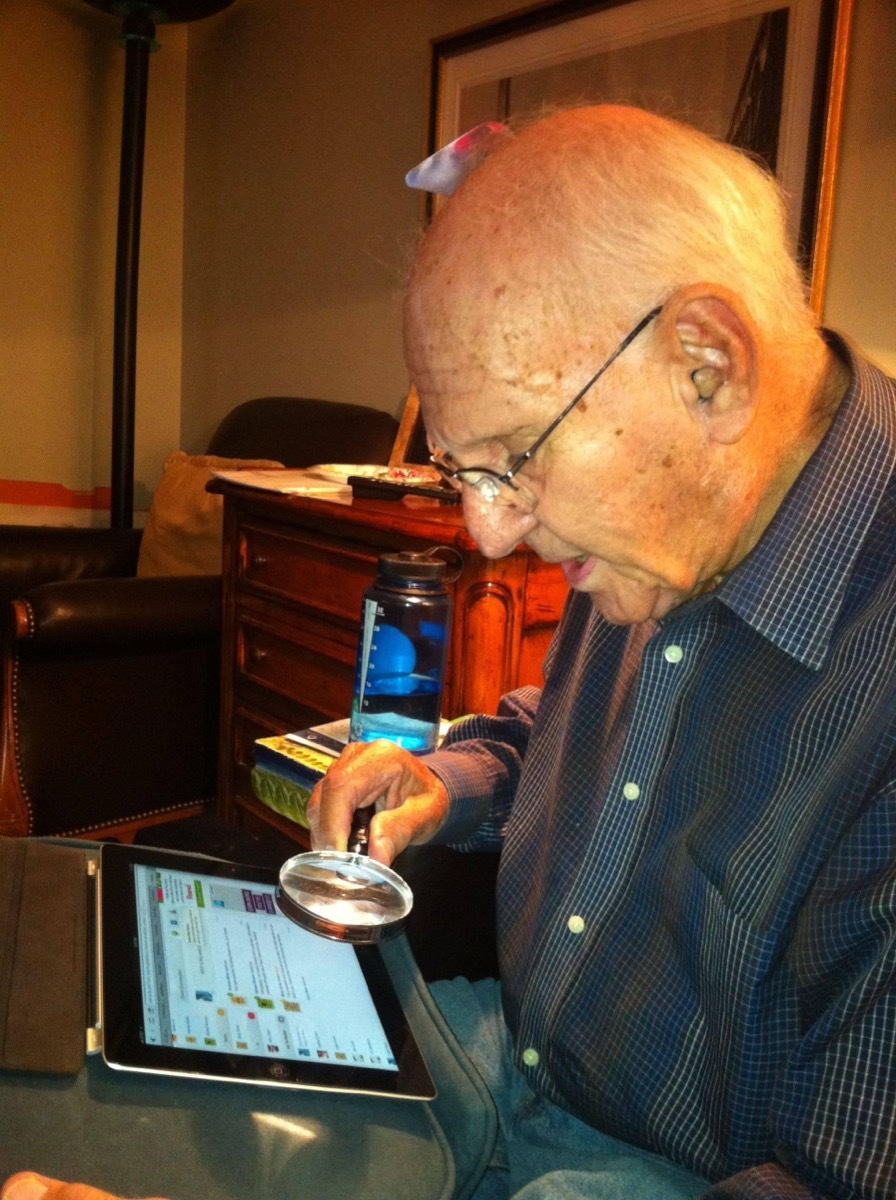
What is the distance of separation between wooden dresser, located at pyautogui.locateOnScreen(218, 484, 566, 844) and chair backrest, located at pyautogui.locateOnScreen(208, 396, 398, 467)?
23.0 inches

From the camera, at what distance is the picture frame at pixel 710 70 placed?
5.59ft

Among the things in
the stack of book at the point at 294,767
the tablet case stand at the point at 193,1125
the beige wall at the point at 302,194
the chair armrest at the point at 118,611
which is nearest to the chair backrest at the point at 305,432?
the beige wall at the point at 302,194

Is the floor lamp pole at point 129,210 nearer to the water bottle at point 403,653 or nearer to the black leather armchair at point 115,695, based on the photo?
the black leather armchair at point 115,695

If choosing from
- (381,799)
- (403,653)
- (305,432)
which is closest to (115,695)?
(305,432)

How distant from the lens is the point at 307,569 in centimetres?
189

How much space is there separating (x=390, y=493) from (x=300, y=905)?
3.39ft

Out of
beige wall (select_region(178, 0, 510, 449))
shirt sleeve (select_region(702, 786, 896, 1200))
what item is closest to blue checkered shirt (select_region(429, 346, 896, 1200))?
shirt sleeve (select_region(702, 786, 896, 1200))

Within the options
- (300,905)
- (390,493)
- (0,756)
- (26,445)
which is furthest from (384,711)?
(26,445)

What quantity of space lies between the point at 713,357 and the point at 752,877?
39 centimetres

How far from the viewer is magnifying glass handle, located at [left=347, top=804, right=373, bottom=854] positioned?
102 cm

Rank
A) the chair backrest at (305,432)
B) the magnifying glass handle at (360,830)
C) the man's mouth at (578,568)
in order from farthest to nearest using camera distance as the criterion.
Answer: the chair backrest at (305,432) → the magnifying glass handle at (360,830) → the man's mouth at (578,568)

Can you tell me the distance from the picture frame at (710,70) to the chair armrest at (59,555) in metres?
1.53

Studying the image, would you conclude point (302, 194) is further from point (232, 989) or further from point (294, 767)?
point (232, 989)

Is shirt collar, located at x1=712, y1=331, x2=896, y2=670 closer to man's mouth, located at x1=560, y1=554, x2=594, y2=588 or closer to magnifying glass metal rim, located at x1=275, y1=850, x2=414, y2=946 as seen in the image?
man's mouth, located at x1=560, y1=554, x2=594, y2=588
